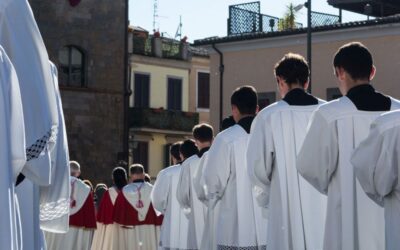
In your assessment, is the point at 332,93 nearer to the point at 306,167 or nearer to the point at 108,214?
the point at 108,214

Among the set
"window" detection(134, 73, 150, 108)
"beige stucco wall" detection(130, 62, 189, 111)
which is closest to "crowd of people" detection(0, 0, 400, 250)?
"window" detection(134, 73, 150, 108)

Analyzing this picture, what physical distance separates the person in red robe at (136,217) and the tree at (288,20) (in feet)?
55.4

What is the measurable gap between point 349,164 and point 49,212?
84.0 inches

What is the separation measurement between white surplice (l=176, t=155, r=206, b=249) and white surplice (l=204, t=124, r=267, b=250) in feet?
9.57

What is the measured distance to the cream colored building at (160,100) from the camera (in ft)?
197

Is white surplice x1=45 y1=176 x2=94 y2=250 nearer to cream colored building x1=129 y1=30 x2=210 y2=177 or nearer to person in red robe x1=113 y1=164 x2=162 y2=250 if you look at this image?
person in red robe x1=113 y1=164 x2=162 y2=250

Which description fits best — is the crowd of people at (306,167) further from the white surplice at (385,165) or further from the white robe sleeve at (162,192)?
the white robe sleeve at (162,192)

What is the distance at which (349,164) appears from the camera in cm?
877

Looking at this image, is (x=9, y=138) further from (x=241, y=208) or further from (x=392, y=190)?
(x=241, y=208)

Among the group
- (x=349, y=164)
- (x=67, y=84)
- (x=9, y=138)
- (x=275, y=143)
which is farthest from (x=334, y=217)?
(x=67, y=84)

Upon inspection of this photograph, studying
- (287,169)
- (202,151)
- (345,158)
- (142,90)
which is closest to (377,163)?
(345,158)

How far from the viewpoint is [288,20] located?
40.3 m

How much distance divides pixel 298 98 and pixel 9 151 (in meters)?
4.69

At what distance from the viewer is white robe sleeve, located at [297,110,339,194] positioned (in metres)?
8.75
